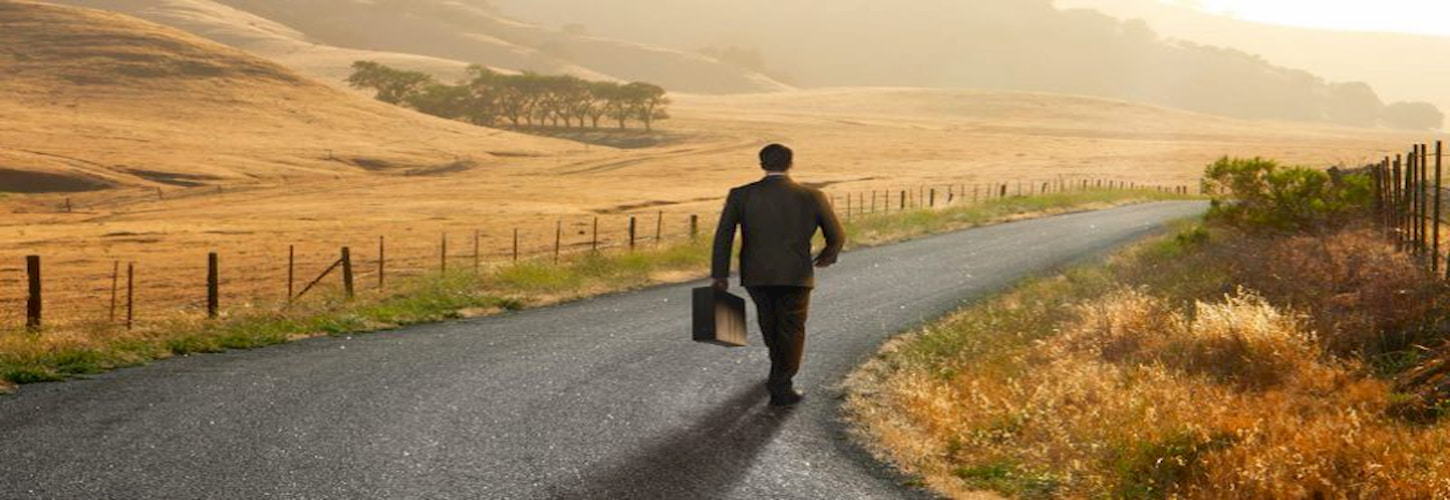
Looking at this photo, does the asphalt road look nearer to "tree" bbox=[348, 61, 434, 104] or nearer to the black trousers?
the black trousers

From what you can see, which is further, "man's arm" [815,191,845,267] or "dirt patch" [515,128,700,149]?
"dirt patch" [515,128,700,149]

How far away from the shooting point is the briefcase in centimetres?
952

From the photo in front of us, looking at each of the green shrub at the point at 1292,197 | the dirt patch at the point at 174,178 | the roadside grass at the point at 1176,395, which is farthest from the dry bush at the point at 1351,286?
the dirt patch at the point at 174,178

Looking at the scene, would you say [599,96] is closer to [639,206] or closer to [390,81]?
[390,81]

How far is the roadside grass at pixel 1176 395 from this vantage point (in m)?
7.12

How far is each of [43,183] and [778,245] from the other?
200 feet

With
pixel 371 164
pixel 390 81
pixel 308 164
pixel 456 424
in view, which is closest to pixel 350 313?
pixel 456 424

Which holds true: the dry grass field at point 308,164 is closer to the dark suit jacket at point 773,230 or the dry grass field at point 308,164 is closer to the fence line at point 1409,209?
the dark suit jacket at point 773,230

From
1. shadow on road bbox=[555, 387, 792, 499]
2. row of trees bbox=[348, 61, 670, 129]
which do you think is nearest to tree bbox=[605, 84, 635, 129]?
row of trees bbox=[348, 61, 670, 129]

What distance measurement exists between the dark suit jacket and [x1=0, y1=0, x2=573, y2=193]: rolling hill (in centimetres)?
5947

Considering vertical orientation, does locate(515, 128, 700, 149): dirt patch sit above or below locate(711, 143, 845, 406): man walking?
above

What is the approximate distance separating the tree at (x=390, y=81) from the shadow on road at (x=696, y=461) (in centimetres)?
12319

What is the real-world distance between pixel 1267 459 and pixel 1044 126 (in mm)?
142468

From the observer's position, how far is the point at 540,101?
124 m
